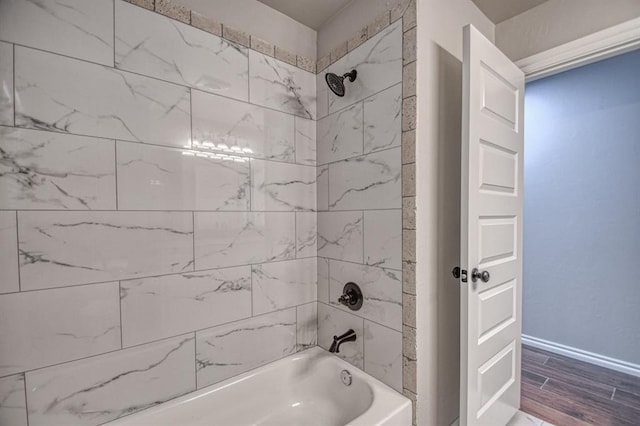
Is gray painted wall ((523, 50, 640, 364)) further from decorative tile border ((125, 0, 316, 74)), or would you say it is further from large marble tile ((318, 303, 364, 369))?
decorative tile border ((125, 0, 316, 74))

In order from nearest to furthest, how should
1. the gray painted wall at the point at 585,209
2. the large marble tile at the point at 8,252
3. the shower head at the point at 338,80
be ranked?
the large marble tile at the point at 8,252, the shower head at the point at 338,80, the gray painted wall at the point at 585,209

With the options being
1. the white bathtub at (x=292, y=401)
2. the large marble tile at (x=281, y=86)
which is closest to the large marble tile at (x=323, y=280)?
the white bathtub at (x=292, y=401)

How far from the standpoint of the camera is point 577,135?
2.48 m

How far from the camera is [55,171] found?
108 centimetres

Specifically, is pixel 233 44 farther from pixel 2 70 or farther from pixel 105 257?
pixel 105 257

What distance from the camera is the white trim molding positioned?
1.34m

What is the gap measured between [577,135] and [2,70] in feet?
12.3

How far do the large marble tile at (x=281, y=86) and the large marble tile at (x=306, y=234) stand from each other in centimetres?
66

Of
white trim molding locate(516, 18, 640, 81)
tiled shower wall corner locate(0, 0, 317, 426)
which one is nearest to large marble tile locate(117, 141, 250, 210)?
tiled shower wall corner locate(0, 0, 317, 426)

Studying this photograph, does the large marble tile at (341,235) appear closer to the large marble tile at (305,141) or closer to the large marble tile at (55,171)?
the large marble tile at (305,141)

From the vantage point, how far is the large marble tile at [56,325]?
1.01 metres

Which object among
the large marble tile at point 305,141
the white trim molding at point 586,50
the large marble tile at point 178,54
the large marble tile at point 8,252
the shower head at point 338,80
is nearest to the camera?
the large marble tile at point 8,252

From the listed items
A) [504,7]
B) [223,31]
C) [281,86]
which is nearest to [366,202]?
[281,86]

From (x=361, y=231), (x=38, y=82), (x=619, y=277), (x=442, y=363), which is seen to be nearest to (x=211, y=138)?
(x=38, y=82)
